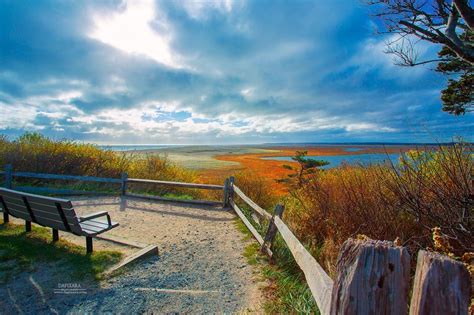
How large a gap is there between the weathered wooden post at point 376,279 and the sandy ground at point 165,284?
232 centimetres

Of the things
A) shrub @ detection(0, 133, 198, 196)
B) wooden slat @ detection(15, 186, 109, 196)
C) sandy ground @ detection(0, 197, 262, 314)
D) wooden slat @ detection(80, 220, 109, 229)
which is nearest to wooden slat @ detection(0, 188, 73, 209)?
wooden slat @ detection(80, 220, 109, 229)

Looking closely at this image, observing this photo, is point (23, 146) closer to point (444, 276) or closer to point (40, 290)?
point (40, 290)

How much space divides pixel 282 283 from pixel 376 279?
9.13ft

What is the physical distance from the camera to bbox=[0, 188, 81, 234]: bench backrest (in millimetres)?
3929

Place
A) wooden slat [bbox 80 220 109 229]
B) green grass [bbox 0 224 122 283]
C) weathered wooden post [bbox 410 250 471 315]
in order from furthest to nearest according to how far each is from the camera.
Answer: wooden slat [bbox 80 220 109 229] → green grass [bbox 0 224 122 283] → weathered wooden post [bbox 410 250 471 315]

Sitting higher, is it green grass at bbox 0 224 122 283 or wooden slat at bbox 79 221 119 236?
wooden slat at bbox 79 221 119 236

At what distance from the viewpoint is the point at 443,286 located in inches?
38.1

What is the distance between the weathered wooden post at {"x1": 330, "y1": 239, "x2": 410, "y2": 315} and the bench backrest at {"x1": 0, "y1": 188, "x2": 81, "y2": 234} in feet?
13.2

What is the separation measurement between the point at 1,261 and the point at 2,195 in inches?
64.9

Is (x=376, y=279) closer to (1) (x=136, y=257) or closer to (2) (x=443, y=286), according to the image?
(2) (x=443, y=286)

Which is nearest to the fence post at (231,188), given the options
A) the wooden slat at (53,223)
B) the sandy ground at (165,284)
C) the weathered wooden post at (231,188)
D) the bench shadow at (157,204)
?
the weathered wooden post at (231,188)

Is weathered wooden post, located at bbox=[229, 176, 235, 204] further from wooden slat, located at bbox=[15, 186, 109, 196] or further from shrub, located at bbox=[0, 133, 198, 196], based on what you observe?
wooden slat, located at bbox=[15, 186, 109, 196]

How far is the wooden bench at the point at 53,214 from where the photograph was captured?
394cm

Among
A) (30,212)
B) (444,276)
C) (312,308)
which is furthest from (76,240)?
(444,276)
